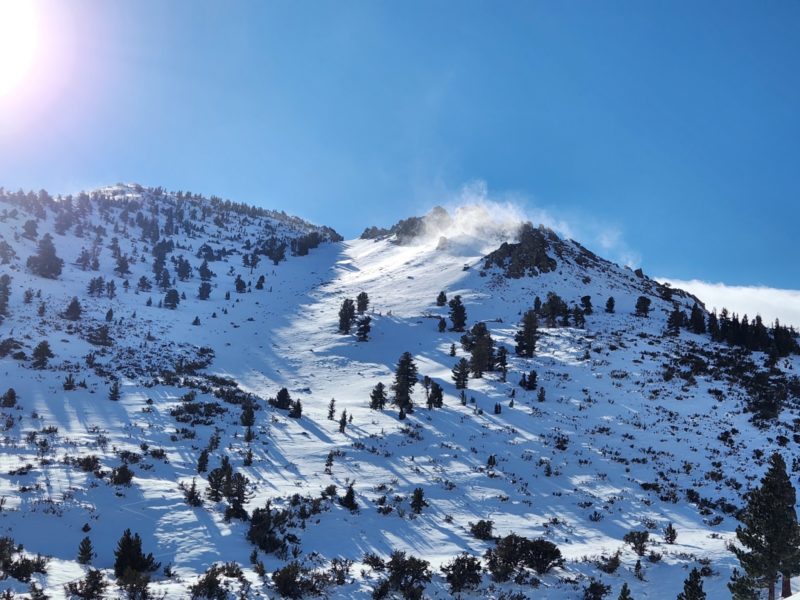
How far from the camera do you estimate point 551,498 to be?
26359 mm

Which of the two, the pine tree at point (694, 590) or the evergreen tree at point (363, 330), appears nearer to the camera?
the pine tree at point (694, 590)

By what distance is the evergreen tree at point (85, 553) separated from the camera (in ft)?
51.9

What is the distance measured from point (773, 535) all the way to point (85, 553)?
829 inches

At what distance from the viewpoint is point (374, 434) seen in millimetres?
34906

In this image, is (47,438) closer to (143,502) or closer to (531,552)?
(143,502)

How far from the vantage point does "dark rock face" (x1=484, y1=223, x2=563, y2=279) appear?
8900 cm

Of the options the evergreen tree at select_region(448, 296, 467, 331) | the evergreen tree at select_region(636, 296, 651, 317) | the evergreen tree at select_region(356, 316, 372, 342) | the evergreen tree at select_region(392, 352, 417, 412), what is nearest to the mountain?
the evergreen tree at select_region(636, 296, 651, 317)

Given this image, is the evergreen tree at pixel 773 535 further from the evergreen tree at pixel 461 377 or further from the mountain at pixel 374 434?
the evergreen tree at pixel 461 377

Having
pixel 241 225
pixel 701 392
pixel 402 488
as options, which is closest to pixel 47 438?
pixel 402 488

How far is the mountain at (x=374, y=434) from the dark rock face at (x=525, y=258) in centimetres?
68

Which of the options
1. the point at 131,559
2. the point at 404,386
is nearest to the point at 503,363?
the point at 404,386

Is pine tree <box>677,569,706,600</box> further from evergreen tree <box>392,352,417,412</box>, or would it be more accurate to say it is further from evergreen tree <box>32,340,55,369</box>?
evergreen tree <box>32,340,55,369</box>

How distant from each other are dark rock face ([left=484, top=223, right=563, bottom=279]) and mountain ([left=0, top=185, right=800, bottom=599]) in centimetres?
68

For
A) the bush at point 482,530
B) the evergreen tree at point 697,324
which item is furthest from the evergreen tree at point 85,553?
the evergreen tree at point 697,324
